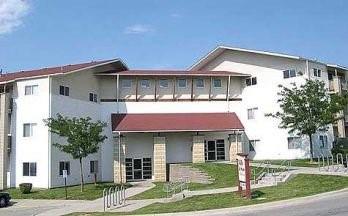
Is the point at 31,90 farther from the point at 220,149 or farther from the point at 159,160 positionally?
the point at 220,149

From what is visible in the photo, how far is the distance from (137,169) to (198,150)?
5950 millimetres

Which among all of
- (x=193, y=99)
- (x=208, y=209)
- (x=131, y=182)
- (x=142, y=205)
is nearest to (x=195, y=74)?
(x=193, y=99)

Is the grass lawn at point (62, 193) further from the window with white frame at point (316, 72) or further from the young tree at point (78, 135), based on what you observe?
the window with white frame at point (316, 72)

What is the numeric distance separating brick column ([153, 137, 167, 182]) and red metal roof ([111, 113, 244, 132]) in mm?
1232

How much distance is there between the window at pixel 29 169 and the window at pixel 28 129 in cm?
239

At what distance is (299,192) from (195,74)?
24892 mm

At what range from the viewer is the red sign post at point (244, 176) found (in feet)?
70.6

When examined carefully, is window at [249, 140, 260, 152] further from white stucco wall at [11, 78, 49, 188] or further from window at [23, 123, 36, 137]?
window at [23, 123, 36, 137]

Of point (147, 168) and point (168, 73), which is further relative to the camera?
point (168, 73)

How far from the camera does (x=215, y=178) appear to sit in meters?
34.8

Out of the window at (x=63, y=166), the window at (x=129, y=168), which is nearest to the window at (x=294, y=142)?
the window at (x=129, y=168)

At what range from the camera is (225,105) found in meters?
47.3

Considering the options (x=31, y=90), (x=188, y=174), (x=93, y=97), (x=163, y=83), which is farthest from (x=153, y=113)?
(x=31, y=90)

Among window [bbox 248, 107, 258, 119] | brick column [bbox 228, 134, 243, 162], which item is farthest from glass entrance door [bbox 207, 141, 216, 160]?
window [bbox 248, 107, 258, 119]
